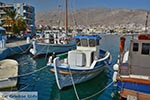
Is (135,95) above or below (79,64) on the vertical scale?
below

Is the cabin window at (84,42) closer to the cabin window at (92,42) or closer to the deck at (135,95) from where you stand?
the cabin window at (92,42)

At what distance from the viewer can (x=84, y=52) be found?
810 inches

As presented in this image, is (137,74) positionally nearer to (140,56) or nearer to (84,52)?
(140,56)

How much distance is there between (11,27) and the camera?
230 ft

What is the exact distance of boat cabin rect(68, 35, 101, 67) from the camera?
65.4 ft

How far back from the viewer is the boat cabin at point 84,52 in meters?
19.9

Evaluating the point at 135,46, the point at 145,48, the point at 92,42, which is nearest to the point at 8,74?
the point at 92,42

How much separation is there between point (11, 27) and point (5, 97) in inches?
2378

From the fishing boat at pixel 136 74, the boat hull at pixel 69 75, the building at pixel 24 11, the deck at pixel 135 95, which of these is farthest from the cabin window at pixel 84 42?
the building at pixel 24 11

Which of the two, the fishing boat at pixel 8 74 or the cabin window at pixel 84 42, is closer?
the fishing boat at pixel 8 74

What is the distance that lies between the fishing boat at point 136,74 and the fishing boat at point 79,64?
365 cm

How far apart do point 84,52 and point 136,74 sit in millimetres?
5984

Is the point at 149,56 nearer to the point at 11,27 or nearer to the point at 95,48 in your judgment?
the point at 95,48

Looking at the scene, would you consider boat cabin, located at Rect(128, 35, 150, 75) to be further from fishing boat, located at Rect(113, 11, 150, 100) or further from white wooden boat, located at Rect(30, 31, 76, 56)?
white wooden boat, located at Rect(30, 31, 76, 56)
